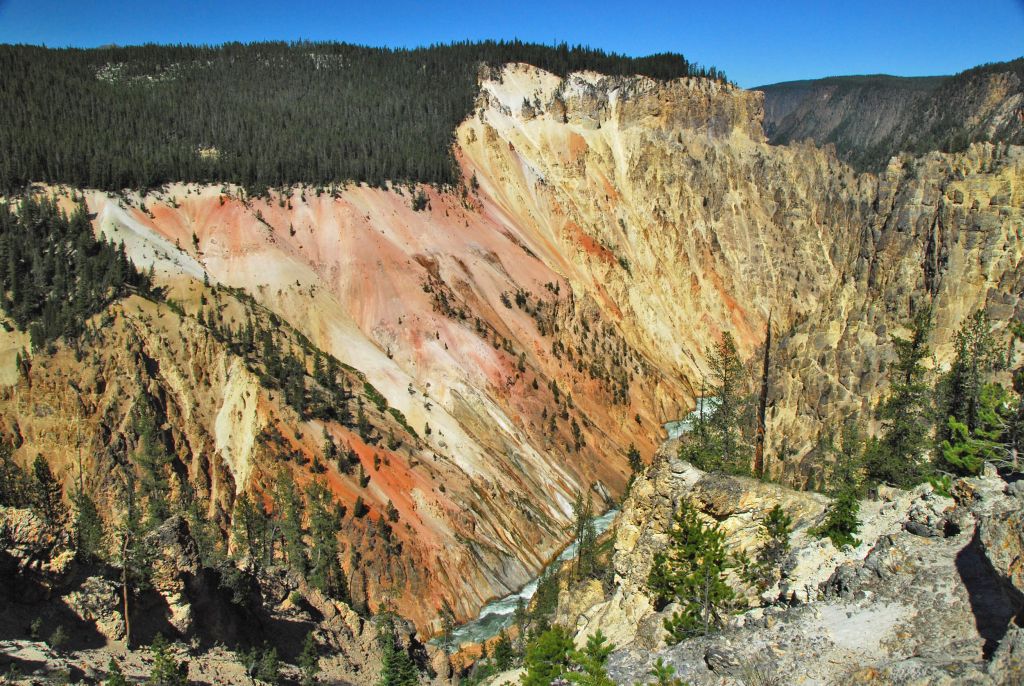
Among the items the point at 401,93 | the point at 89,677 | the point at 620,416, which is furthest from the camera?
the point at 401,93

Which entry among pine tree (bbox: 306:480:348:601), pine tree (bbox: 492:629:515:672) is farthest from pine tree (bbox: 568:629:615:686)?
pine tree (bbox: 306:480:348:601)

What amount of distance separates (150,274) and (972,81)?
13689 centimetres

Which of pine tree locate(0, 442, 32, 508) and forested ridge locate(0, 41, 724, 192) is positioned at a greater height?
forested ridge locate(0, 41, 724, 192)

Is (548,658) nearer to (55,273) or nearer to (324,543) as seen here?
(324,543)

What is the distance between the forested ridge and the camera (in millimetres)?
65312

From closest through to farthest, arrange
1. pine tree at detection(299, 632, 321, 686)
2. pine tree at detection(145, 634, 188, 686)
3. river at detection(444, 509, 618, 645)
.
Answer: pine tree at detection(145, 634, 188, 686), pine tree at detection(299, 632, 321, 686), river at detection(444, 509, 618, 645)

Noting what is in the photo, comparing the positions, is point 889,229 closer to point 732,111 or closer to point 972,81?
point 732,111

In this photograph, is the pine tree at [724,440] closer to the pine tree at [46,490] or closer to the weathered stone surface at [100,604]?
the weathered stone surface at [100,604]

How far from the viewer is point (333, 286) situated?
2542 inches

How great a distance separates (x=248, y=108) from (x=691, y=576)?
74862mm

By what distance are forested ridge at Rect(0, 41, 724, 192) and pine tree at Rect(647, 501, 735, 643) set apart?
51715 millimetres

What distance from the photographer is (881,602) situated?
16.3 m

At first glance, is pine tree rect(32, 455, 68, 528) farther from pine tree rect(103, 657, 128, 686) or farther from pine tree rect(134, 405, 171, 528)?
pine tree rect(103, 657, 128, 686)

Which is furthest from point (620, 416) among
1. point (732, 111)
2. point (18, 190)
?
point (732, 111)
